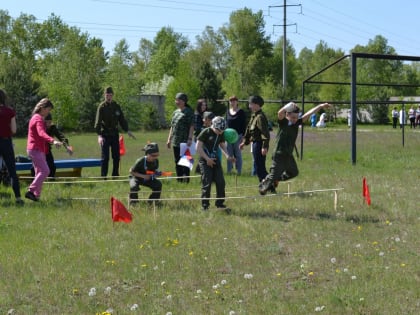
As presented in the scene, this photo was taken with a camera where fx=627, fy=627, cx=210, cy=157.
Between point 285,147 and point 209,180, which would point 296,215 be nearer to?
point 285,147

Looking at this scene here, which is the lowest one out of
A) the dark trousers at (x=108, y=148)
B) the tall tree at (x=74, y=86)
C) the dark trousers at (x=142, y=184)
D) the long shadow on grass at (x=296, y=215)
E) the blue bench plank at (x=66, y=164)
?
the long shadow on grass at (x=296, y=215)

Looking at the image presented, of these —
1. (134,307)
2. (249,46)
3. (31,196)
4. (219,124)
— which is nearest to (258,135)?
(219,124)

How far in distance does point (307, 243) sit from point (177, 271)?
187cm

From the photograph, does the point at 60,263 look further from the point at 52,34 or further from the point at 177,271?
the point at 52,34

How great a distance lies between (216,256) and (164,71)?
91116 mm

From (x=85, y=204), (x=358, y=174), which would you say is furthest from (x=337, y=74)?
(x=85, y=204)

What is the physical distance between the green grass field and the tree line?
674 inches

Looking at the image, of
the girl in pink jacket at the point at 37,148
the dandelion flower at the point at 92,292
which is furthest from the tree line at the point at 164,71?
the dandelion flower at the point at 92,292

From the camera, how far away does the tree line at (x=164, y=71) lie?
→ 52219 mm

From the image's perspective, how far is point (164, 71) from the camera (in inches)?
3804

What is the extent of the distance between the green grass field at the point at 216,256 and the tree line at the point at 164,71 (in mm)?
17117

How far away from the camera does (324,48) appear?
352ft

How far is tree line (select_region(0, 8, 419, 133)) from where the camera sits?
2056 inches

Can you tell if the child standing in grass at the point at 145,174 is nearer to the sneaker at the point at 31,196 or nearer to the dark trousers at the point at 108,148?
the sneaker at the point at 31,196
